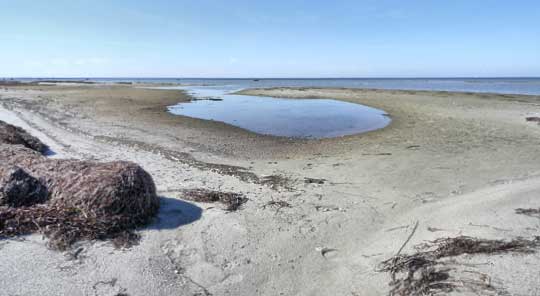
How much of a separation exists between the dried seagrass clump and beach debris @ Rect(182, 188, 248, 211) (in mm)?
871

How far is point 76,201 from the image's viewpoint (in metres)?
4.66

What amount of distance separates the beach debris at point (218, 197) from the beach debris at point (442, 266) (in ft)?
9.20

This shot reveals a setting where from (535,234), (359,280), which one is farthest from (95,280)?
(535,234)

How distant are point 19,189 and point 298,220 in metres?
4.29

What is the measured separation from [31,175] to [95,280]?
2.62 meters

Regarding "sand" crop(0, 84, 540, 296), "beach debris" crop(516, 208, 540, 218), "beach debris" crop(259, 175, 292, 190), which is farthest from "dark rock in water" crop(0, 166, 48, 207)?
"beach debris" crop(516, 208, 540, 218)

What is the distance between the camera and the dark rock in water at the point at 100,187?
4.62 m

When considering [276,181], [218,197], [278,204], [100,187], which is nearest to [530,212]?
[278,204]

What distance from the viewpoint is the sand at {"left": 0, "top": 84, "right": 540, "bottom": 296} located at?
3.60m

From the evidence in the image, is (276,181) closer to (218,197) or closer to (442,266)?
(218,197)

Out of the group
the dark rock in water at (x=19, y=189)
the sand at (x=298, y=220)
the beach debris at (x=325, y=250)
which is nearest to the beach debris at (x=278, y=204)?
the sand at (x=298, y=220)

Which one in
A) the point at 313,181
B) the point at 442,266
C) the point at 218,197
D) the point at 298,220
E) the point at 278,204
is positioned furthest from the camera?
the point at 313,181

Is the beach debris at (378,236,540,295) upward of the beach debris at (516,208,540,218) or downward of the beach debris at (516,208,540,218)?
downward

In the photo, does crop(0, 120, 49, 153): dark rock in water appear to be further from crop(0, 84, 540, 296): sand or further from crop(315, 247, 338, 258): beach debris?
crop(315, 247, 338, 258): beach debris
